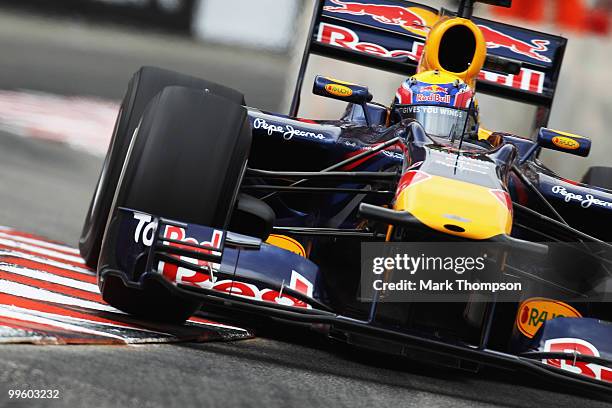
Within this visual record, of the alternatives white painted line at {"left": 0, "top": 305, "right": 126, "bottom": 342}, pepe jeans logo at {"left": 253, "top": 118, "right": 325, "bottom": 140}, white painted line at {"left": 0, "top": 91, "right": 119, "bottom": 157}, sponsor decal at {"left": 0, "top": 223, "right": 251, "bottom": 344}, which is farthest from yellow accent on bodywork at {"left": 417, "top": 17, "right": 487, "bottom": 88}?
white painted line at {"left": 0, "top": 91, "right": 119, "bottom": 157}

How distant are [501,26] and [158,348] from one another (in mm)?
4650

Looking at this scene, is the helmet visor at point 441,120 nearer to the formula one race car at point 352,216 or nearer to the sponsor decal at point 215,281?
the formula one race car at point 352,216

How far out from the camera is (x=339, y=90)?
5746 millimetres

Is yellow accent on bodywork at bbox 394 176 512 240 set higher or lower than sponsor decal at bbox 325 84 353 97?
lower

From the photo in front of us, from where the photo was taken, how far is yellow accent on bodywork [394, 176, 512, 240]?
13.1 feet

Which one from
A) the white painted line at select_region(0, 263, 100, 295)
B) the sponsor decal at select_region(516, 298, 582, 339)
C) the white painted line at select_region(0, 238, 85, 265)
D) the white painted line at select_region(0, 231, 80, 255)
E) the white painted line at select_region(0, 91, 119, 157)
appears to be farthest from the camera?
the white painted line at select_region(0, 91, 119, 157)

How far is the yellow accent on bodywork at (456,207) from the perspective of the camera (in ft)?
13.1

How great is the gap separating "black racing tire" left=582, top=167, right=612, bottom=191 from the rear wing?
461 mm

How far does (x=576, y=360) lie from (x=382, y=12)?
4004 millimetres

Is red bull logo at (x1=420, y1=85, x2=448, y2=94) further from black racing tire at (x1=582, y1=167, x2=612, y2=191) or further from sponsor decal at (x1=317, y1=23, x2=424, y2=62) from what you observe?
black racing tire at (x1=582, y1=167, x2=612, y2=191)

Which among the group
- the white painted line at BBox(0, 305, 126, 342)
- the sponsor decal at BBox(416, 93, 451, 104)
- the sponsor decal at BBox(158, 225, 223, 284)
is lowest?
the white painted line at BBox(0, 305, 126, 342)

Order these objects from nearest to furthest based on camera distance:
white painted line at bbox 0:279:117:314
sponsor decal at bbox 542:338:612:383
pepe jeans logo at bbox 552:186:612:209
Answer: sponsor decal at bbox 542:338:612:383 < white painted line at bbox 0:279:117:314 < pepe jeans logo at bbox 552:186:612:209

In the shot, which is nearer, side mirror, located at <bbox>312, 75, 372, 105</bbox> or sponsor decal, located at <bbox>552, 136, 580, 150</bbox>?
sponsor decal, located at <bbox>552, 136, 580, 150</bbox>

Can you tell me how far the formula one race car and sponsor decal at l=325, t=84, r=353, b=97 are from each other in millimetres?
10
